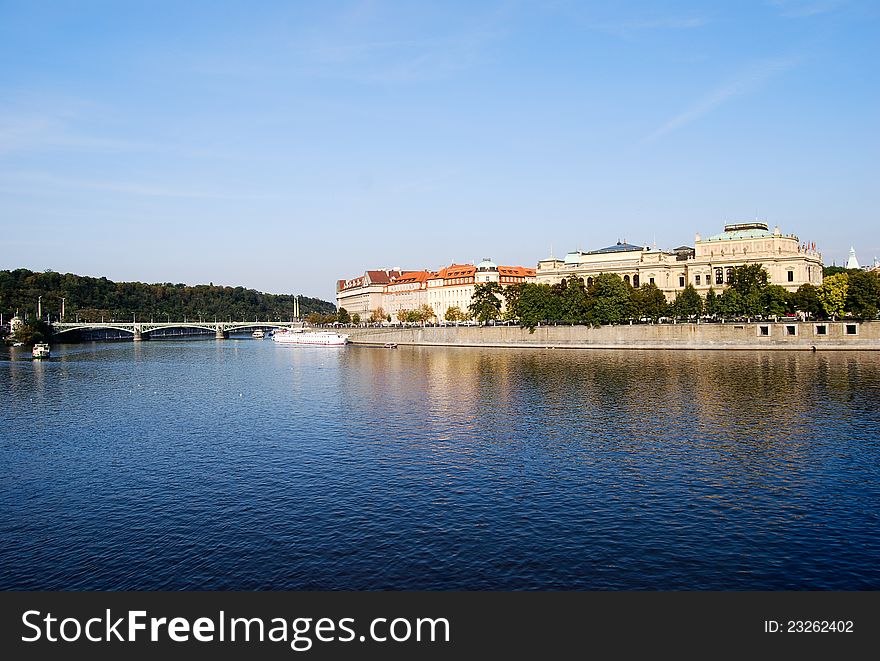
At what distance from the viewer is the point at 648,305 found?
104188mm

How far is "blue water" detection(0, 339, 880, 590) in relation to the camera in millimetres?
19000

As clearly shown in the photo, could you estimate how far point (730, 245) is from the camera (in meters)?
122

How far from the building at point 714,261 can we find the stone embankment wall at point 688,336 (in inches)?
1000

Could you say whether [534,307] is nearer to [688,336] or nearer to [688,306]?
[688,306]

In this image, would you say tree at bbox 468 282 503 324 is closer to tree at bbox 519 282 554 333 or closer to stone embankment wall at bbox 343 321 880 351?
stone embankment wall at bbox 343 321 880 351

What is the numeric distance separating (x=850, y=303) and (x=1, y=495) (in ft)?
299

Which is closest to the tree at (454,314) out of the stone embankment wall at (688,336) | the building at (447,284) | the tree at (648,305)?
the building at (447,284)

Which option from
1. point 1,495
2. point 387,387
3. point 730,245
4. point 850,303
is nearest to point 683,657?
point 1,495

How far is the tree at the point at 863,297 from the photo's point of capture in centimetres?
8669

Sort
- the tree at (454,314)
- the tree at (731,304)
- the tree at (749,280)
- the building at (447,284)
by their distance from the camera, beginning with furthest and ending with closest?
the building at (447,284), the tree at (454,314), the tree at (749,280), the tree at (731,304)

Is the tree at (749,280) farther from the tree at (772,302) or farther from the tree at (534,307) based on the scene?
the tree at (534,307)

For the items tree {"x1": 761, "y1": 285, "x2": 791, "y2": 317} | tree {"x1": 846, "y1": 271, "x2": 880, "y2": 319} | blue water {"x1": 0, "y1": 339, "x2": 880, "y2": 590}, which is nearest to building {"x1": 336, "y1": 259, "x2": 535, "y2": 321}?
tree {"x1": 761, "y1": 285, "x2": 791, "y2": 317}

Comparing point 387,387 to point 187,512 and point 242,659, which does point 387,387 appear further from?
point 242,659

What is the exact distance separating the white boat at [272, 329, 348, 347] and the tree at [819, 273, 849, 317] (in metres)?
82.6
